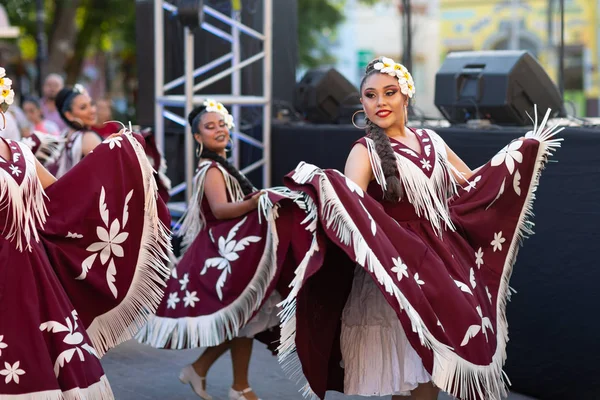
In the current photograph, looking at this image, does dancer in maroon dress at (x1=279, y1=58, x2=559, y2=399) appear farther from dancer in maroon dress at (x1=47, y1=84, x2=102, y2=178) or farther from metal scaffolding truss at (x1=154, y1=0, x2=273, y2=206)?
metal scaffolding truss at (x1=154, y1=0, x2=273, y2=206)

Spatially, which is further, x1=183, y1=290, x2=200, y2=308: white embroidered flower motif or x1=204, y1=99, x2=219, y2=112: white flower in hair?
x1=204, y1=99, x2=219, y2=112: white flower in hair

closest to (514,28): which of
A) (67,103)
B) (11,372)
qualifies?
(67,103)

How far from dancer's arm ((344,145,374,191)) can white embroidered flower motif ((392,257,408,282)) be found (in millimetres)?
337

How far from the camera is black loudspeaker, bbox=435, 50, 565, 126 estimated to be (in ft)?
20.1

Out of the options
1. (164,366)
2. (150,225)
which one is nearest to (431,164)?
(150,225)

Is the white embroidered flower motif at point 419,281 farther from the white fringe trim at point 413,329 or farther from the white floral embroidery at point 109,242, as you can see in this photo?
the white floral embroidery at point 109,242

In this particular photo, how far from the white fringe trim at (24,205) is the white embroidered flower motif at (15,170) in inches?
0.9

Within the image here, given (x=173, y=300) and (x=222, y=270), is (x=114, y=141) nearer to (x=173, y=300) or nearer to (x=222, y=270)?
(x=222, y=270)

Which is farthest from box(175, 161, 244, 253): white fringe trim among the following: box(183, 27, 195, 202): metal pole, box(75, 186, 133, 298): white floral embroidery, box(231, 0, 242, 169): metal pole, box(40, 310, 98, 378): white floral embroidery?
box(231, 0, 242, 169): metal pole

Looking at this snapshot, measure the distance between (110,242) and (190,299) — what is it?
1018 millimetres

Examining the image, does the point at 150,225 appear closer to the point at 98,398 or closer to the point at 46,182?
the point at 46,182

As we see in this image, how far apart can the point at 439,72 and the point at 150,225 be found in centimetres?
315

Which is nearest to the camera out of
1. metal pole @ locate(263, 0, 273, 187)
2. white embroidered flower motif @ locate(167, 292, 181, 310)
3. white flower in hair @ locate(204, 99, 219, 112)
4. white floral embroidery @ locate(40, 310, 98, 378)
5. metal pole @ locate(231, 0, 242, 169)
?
white floral embroidery @ locate(40, 310, 98, 378)

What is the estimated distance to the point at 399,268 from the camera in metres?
3.66
